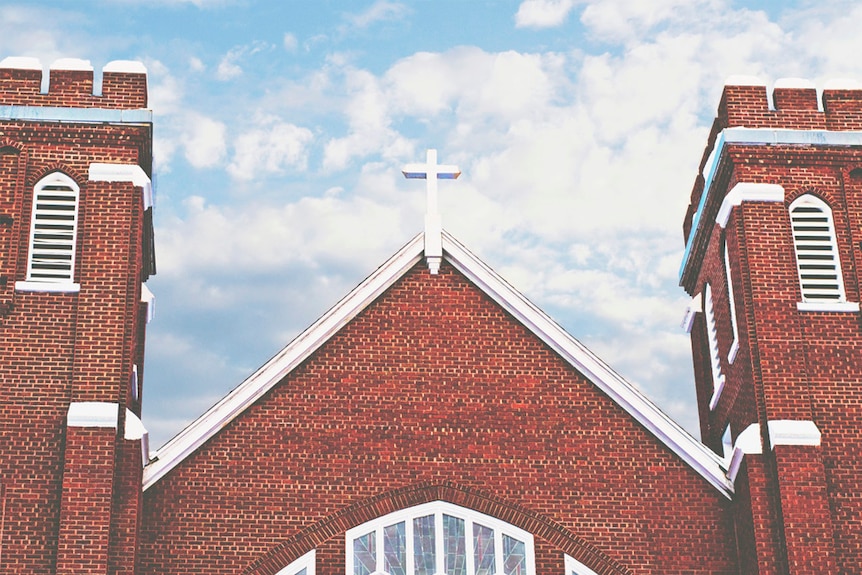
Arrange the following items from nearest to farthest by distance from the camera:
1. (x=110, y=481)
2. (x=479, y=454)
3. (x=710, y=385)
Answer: (x=110, y=481) < (x=479, y=454) < (x=710, y=385)

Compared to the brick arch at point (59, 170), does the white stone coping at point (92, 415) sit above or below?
below

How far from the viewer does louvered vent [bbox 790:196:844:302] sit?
65.8 ft

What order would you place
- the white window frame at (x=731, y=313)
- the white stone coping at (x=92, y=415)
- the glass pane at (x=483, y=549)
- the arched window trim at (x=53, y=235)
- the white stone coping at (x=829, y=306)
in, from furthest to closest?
the white window frame at (x=731, y=313)
the white stone coping at (x=829, y=306)
the arched window trim at (x=53, y=235)
the glass pane at (x=483, y=549)
the white stone coping at (x=92, y=415)

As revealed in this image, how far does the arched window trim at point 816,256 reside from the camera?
19.9m

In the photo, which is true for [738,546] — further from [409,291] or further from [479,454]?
[409,291]

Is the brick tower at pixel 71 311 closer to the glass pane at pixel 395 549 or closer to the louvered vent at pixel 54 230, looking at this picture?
the louvered vent at pixel 54 230

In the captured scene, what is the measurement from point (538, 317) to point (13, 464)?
7.96 metres

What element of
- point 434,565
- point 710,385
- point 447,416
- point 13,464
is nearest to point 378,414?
point 447,416

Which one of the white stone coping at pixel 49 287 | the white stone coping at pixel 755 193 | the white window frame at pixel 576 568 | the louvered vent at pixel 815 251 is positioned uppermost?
the white stone coping at pixel 755 193

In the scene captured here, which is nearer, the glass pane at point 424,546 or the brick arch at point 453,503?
the glass pane at point 424,546

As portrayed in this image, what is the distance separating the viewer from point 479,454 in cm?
1928

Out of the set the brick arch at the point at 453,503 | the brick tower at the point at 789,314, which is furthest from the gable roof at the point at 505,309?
the brick arch at the point at 453,503

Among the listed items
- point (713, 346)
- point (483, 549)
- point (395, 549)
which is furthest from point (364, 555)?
point (713, 346)

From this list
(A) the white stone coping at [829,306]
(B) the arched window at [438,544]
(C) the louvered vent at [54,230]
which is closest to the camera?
(B) the arched window at [438,544]
